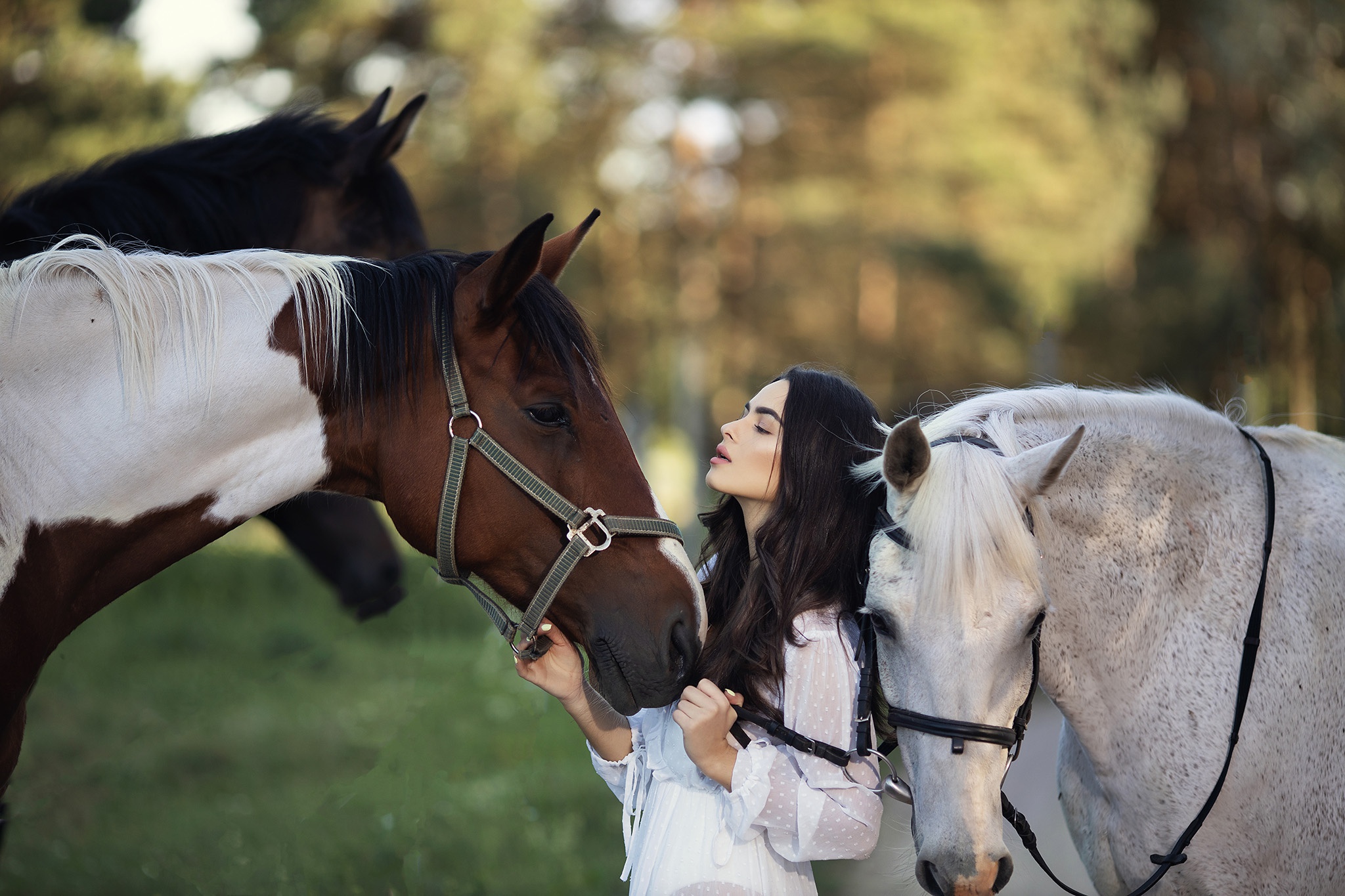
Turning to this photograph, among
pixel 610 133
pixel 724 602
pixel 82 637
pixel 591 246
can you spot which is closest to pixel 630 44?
pixel 610 133

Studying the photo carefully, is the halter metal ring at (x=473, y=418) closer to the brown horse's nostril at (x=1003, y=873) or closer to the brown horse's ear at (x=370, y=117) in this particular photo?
the brown horse's nostril at (x=1003, y=873)

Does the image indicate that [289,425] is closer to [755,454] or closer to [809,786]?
[755,454]

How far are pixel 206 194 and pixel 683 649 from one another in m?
2.26

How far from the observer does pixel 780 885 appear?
7.01 feet

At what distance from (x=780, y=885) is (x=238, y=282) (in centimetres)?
179

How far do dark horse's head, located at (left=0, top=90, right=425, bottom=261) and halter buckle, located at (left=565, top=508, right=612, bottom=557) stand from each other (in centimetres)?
159

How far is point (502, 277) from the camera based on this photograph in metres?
2.10

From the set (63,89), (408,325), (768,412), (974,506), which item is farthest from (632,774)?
(63,89)

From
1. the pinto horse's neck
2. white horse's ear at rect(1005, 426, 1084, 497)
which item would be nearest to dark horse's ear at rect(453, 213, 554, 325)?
the pinto horse's neck

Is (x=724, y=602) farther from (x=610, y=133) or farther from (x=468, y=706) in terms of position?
(x=610, y=133)

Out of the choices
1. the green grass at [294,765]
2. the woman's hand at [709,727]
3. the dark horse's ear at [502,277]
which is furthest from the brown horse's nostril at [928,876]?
the green grass at [294,765]

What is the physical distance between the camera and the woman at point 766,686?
2057mm

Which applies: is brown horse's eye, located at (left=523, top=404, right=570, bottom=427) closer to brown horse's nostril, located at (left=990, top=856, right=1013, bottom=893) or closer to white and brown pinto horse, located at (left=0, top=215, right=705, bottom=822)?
white and brown pinto horse, located at (left=0, top=215, right=705, bottom=822)

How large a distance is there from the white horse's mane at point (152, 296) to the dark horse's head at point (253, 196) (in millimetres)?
660
